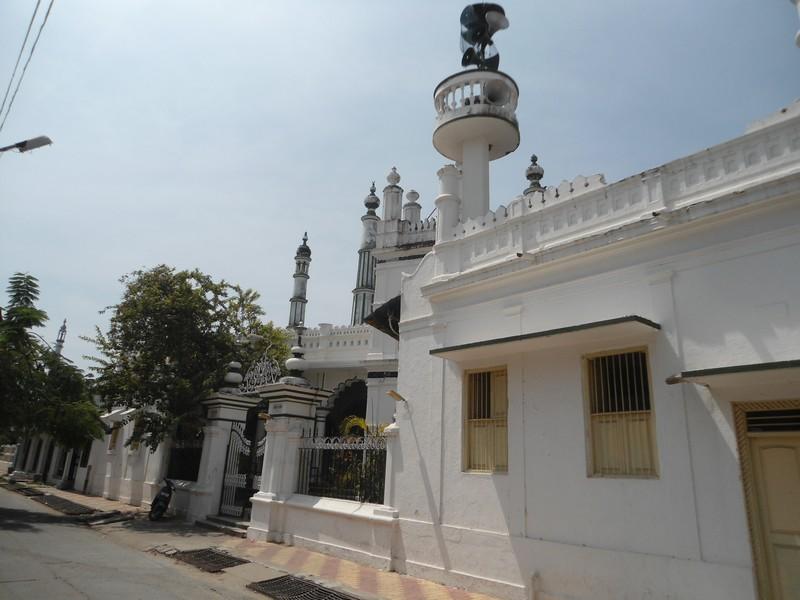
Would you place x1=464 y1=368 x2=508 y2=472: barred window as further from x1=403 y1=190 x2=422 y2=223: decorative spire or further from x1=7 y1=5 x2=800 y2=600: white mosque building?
x1=403 y1=190 x2=422 y2=223: decorative spire

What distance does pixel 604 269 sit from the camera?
645 centimetres

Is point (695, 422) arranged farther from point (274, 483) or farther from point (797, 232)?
point (274, 483)

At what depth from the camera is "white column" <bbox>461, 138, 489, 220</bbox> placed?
1010cm

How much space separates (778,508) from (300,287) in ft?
78.9

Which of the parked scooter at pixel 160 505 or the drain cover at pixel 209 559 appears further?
the parked scooter at pixel 160 505

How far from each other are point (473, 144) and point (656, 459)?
697 cm

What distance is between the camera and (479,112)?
395 inches

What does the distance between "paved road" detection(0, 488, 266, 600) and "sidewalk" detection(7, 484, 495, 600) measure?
614 mm

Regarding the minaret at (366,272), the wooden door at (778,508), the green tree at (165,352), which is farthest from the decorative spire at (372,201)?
the wooden door at (778,508)

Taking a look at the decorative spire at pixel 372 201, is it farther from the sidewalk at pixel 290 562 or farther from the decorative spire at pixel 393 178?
the sidewalk at pixel 290 562

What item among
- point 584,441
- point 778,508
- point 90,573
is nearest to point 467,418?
point 584,441

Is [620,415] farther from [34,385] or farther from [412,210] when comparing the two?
[412,210]

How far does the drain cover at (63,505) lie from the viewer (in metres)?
13.6

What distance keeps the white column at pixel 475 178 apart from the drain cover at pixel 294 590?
6.58m
